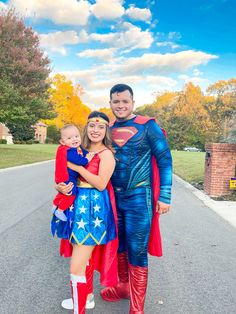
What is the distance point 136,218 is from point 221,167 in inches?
311

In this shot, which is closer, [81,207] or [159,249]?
[81,207]

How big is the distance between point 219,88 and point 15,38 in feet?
161

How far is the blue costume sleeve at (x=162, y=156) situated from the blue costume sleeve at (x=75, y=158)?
2.45 ft

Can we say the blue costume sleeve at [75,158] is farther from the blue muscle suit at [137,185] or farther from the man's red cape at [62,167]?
the blue muscle suit at [137,185]

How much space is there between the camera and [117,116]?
9.87 ft

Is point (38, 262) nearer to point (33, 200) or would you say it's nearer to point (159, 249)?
point (159, 249)

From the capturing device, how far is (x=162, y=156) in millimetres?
2980

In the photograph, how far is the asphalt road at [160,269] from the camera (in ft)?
10.3

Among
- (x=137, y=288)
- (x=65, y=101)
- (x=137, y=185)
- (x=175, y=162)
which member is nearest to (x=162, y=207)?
(x=137, y=185)

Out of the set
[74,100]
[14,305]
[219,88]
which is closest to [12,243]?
[14,305]

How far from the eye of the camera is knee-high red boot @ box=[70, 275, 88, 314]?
263 cm

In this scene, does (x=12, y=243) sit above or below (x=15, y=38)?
below

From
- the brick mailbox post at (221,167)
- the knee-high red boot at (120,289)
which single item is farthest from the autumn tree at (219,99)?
the knee-high red boot at (120,289)

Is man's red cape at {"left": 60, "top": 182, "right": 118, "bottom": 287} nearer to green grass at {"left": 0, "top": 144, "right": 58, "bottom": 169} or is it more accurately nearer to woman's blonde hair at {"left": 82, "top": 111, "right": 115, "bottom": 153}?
woman's blonde hair at {"left": 82, "top": 111, "right": 115, "bottom": 153}
